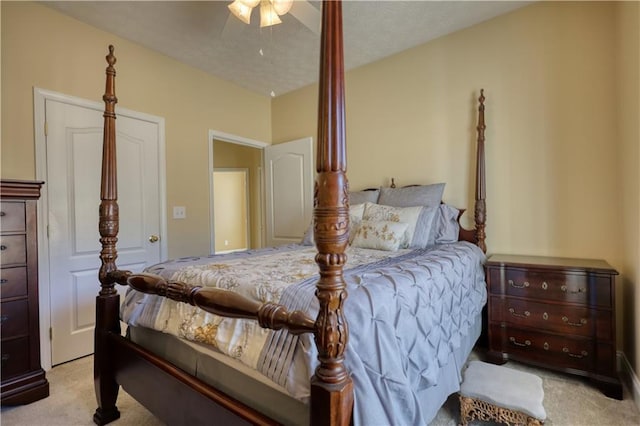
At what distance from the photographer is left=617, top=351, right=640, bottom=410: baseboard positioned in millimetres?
1768

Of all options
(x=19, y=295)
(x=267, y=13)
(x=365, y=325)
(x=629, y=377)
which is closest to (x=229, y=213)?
(x=19, y=295)

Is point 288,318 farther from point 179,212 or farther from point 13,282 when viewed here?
point 179,212

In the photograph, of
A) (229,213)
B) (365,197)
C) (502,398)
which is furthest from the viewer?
(229,213)

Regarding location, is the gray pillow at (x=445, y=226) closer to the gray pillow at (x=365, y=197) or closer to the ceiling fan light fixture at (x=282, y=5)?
the gray pillow at (x=365, y=197)

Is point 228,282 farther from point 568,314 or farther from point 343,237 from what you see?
point 568,314

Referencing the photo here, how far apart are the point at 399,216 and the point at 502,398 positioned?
136 centimetres

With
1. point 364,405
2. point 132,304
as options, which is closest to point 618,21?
point 364,405

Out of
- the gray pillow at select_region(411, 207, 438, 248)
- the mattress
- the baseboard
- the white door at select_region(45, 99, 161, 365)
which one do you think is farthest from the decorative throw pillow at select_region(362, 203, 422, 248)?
the white door at select_region(45, 99, 161, 365)

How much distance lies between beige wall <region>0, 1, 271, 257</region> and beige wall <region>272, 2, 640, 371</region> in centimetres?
181

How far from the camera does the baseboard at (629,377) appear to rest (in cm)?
177

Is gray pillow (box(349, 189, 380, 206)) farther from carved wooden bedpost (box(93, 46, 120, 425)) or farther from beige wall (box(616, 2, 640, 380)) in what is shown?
carved wooden bedpost (box(93, 46, 120, 425))

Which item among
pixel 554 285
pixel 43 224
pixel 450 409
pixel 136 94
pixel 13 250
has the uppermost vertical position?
pixel 136 94

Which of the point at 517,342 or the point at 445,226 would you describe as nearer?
the point at 517,342

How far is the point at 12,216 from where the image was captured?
1852 mm
